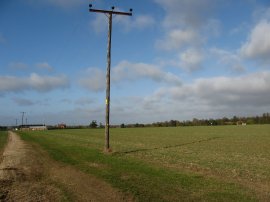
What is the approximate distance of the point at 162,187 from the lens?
35.8 ft

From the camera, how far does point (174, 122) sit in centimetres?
18688

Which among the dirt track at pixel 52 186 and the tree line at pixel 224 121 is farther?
the tree line at pixel 224 121

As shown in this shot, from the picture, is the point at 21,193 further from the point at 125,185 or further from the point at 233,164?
the point at 233,164

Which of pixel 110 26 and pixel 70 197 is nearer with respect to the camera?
pixel 70 197

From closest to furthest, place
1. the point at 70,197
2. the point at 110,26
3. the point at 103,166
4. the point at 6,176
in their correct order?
1. the point at 70,197
2. the point at 6,176
3. the point at 103,166
4. the point at 110,26

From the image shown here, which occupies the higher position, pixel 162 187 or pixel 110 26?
pixel 110 26

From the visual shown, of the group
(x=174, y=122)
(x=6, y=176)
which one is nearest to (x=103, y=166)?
(x=6, y=176)

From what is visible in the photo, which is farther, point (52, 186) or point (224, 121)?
point (224, 121)

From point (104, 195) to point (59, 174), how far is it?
470 cm

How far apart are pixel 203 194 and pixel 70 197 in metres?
3.44

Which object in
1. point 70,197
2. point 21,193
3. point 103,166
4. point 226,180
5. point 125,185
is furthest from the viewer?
point 103,166

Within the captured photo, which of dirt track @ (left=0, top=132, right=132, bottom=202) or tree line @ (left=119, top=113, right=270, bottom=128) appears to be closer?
dirt track @ (left=0, top=132, right=132, bottom=202)

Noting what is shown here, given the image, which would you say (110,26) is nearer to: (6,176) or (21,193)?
(6,176)

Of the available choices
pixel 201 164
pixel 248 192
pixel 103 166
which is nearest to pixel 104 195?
pixel 248 192
